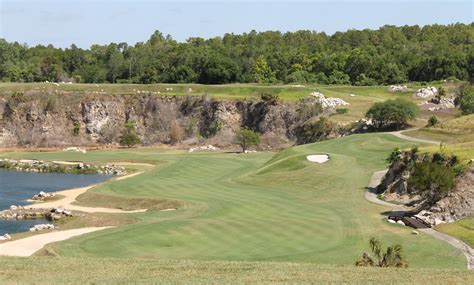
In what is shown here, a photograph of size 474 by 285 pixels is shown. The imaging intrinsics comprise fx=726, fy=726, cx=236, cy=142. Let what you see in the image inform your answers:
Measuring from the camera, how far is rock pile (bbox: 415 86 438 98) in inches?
4682

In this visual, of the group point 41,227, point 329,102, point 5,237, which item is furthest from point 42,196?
point 329,102

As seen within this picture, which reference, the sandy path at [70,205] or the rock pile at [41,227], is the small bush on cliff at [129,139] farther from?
the rock pile at [41,227]

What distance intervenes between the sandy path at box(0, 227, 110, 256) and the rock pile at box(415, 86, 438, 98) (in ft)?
263

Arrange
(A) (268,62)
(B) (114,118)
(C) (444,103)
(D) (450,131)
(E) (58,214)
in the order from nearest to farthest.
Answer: (E) (58,214)
(D) (450,131)
(C) (444,103)
(B) (114,118)
(A) (268,62)

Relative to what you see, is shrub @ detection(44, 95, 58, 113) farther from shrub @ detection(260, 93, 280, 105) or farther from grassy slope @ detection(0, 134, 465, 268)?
grassy slope @ detection(0, 134, 465, 268)

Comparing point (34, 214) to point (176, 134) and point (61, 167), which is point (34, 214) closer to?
point (61, 167)

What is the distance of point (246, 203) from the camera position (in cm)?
5706

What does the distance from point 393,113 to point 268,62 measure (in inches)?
2854

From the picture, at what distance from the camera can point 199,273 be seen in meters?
26.5

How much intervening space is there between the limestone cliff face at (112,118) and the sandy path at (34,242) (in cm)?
7263

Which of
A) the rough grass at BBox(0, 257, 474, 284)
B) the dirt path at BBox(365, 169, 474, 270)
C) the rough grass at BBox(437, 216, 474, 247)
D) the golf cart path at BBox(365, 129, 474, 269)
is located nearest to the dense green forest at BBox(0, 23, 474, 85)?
the golf cart path at BBox(365, 129, 474, 269)

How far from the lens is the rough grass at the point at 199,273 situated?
81.8ft

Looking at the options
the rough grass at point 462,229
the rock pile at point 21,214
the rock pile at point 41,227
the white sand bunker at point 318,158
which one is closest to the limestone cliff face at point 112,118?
the white sand bunker at point 318,158

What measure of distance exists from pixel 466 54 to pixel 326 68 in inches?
1149
